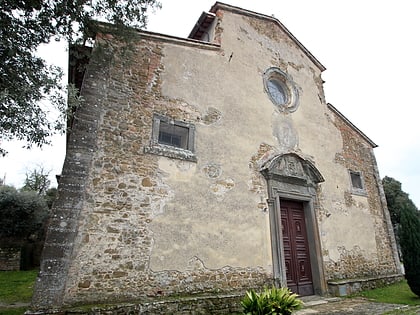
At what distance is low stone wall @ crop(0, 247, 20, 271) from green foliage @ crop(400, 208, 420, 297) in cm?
1490

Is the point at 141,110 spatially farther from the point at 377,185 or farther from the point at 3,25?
the point at 377,185

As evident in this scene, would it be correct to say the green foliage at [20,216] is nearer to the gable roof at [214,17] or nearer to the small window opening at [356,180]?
the gable roof at [214,17]

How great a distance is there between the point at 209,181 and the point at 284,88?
535cm

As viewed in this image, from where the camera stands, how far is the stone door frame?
7422 mm

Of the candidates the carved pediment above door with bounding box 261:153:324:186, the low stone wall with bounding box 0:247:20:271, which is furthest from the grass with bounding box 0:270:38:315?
the carved pediment above door with bounding box 261:153:324:186

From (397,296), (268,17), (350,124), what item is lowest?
(397,296)

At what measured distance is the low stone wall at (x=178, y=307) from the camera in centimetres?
463

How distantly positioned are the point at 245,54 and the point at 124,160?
5625mm

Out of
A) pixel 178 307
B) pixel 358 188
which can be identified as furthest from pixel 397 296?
pixel 178 307

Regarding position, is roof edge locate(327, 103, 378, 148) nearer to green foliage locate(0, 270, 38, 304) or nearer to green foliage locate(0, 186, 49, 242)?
green foliage locate(0, 270, 38, 304)

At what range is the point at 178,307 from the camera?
5312 millimetres

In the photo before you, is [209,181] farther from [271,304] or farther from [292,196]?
[271,304]

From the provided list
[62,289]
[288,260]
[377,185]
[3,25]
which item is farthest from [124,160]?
[377,185]

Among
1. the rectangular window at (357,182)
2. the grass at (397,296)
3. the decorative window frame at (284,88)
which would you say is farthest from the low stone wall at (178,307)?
the rectangular window at (357,182)
